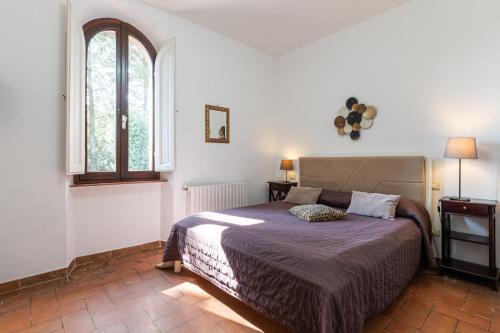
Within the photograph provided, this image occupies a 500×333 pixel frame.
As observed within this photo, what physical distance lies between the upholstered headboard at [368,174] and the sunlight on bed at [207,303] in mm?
2224

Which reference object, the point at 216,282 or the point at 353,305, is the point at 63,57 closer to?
the point at 216,282

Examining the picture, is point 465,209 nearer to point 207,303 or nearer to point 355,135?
point 355,135

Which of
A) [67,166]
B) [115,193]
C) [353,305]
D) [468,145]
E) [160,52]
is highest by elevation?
[160,52]

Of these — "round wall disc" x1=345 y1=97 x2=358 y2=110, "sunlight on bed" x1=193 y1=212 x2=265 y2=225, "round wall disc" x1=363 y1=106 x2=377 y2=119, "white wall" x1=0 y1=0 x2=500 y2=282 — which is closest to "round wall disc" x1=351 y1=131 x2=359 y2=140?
"white wall" x1=0 y1=0 x2=500 y2=282

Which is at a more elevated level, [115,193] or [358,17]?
[358,17]

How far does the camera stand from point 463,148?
7.84 feet

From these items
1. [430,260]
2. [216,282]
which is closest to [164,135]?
[216,282]

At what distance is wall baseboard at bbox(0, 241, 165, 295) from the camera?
219 centimetres

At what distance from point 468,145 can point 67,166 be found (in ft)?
12.2

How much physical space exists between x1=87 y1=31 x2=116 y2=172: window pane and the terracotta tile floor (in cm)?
125

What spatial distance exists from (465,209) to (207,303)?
96.0 inches

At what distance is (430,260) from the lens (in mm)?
2436

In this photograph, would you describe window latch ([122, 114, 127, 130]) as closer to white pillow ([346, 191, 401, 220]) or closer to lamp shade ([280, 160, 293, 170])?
lamp shade ([280, 160, 293, 170])

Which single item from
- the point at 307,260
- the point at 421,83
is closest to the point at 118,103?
the point at 307,260
